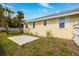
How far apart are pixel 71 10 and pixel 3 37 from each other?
2.39 meters

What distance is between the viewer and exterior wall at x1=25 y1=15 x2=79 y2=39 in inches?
203

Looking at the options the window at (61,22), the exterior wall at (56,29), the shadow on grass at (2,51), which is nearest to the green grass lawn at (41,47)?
the shadow on grass at (2,51)

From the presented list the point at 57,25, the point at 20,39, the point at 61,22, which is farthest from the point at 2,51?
the point at 61,22

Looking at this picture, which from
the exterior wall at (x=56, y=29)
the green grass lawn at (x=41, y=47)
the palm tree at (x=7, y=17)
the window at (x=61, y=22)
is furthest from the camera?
the window at (x=61, y=22)

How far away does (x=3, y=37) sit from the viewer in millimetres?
5078

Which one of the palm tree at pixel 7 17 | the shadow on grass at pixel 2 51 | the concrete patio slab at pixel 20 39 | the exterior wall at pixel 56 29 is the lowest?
the shadow on grass at pixel 2 51

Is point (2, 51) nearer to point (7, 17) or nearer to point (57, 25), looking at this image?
point (7, 17)

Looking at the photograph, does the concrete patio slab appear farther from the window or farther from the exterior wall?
the window

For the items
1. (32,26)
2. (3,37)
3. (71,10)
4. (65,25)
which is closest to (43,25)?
(32,26)

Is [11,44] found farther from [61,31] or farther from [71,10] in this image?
[71,10]

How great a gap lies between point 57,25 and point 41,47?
105 centimetres

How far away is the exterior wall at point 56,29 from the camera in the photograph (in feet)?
16.9

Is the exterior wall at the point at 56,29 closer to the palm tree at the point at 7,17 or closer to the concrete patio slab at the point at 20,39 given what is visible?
the concrete patio slab at the point at 20,39

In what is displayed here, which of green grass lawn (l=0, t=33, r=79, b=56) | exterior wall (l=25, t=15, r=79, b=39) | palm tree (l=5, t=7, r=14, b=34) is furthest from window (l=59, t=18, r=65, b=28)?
palm tree (l=5, t=7, r=14, b=34)
